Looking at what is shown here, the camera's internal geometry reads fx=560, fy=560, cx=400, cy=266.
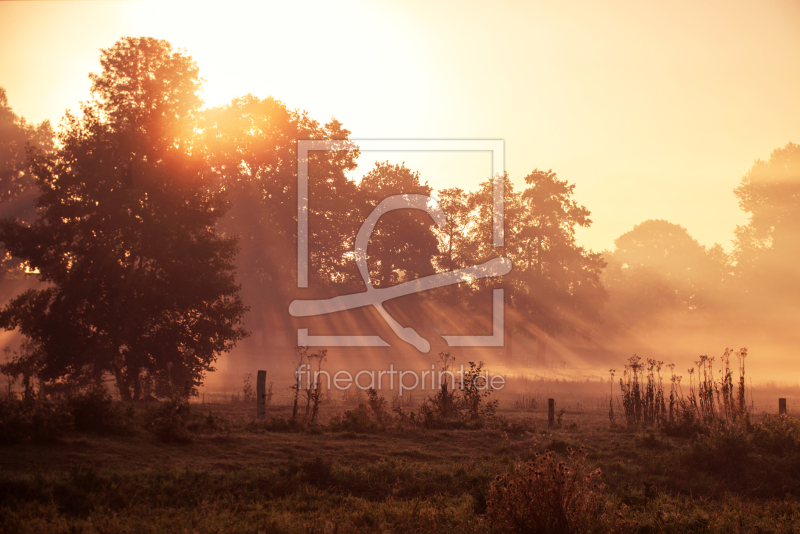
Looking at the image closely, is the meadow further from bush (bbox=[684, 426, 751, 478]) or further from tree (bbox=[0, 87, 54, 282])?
tree (bbox=[0, 87, 54, 282])

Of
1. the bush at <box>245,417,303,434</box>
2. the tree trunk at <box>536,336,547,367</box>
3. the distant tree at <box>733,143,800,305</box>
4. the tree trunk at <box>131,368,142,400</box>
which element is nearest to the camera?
the bush at <box>245,417,303,434</box>

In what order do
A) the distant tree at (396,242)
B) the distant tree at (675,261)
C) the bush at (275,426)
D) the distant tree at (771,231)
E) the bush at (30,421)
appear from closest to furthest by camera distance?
the bush at (30,421) < the bush at (275,426) < the distant tree at (396,242) < the distant tree at (771,231) < the distant tree at (675,261)

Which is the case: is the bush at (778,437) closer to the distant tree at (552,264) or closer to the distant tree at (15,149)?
the distant tree at (552,264)

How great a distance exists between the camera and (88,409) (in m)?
11.6

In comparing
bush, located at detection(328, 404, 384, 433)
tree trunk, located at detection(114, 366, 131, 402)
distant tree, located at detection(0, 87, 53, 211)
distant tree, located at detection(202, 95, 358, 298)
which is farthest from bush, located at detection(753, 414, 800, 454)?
distant tree, located at detection(0, 87, 53, 211)

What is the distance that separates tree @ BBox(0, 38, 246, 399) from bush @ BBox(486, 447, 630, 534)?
15892mm

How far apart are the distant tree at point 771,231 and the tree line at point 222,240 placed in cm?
16

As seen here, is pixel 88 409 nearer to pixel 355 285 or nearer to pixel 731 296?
pixel 355 285

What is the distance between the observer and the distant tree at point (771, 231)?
62.0 m

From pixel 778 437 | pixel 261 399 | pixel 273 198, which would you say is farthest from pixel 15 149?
pixel 778 437

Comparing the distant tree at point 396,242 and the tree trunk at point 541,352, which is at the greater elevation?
the distant tree at point 396,242

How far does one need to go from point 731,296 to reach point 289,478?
226 feet

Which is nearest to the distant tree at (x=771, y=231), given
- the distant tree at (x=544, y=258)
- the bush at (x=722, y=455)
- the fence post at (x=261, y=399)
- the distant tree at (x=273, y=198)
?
the distant tree at (x=544, y=258)

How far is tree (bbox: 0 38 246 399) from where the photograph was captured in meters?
19.6
